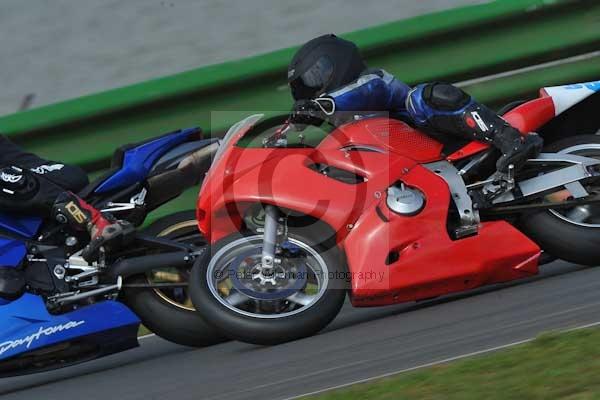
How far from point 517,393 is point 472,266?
165cm

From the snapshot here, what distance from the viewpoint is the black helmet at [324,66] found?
5.40 m

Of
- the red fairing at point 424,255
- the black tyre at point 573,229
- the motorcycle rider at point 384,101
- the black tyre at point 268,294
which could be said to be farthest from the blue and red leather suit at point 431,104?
the black tyre at point 268,294

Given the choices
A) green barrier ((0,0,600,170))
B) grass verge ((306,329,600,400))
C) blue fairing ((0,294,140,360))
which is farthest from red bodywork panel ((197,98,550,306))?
green barrier ((0,0,600,170))

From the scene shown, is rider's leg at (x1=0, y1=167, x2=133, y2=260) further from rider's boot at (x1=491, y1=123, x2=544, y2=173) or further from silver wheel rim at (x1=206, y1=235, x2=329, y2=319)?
rider's boot at (x1=491, y1=123, x2=544, y2=173)

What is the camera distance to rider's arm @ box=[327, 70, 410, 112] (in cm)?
531

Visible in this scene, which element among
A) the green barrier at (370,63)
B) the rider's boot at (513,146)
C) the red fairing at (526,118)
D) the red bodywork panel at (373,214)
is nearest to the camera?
the red bodywork panel at (373,214)

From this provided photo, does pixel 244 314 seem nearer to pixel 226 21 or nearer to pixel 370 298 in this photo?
pixel 370 298

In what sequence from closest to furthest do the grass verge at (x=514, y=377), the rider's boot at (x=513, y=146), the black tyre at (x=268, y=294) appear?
the grass verge at (x=514, y=377) < the black tyre at (x=268, y=294) < the rider's boot at (x=513, y=146)

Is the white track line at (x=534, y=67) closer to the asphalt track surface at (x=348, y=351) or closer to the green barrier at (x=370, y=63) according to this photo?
the green barrier at (x=370, y=63)

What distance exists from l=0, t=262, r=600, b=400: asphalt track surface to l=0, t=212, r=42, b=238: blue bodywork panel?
696 mm

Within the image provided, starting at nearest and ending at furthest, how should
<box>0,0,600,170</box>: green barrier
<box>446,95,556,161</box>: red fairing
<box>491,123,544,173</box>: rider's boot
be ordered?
<box>491,123,544,173</box>: rider's boot < <box>446,95,556,161</box>: red fairing < <box>0,0,600,170</box>: green barrier

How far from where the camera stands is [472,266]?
5148 millimetres

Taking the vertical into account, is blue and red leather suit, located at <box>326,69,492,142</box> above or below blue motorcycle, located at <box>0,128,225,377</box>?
above

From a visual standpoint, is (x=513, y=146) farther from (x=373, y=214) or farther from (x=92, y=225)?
(x=92, y=225)
